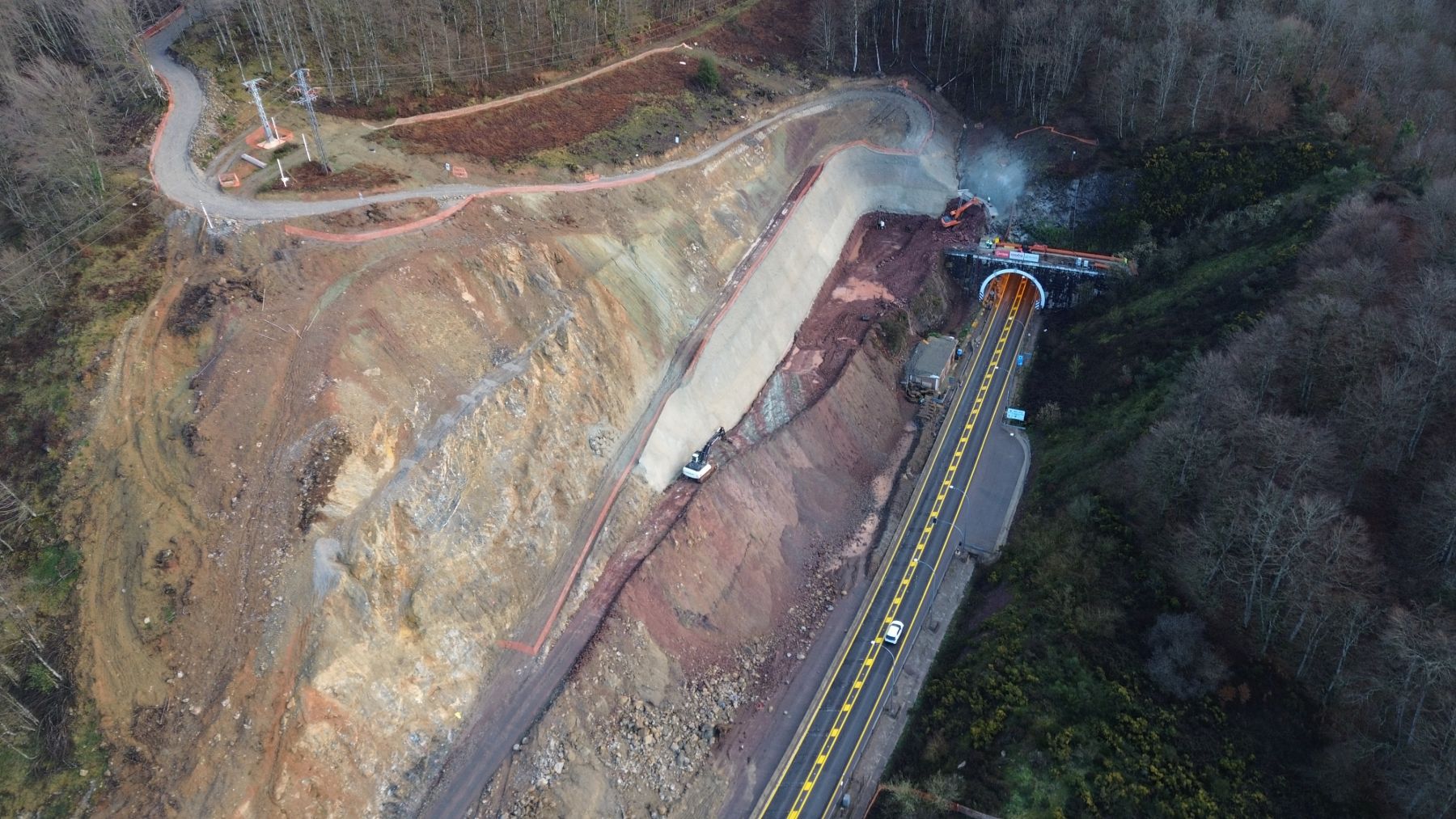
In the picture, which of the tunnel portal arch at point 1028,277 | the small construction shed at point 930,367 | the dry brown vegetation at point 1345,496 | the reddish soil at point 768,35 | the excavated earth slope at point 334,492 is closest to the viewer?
the excavated earth slope at point 334,492

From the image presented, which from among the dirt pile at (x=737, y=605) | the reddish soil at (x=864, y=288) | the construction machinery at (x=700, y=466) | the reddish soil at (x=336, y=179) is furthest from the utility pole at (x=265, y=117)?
the reddish soil at (x=864, y=288)

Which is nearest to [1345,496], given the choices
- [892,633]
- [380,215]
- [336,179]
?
[892,633]

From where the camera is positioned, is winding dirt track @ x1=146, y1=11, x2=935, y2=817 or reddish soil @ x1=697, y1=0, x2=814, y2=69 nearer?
winding dirt track @ x1=146, y1=11, x2=935, y2=817

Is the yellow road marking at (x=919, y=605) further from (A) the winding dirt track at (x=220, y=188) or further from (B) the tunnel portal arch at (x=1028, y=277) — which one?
(A) the winding dirt track at (x=220, y=188)

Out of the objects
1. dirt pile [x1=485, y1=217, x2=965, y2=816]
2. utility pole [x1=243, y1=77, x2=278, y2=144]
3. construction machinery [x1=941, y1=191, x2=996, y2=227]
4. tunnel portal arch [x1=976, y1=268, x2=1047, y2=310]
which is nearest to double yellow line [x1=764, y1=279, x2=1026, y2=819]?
dirt pile [x1=485, y1=217, x2=965, y2=816]

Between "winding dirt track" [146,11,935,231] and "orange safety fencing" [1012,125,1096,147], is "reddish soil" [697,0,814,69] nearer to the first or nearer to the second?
"winding dirt track" [146,11,935,231]

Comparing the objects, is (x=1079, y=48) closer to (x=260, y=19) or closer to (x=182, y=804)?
(x=260, y=19)
